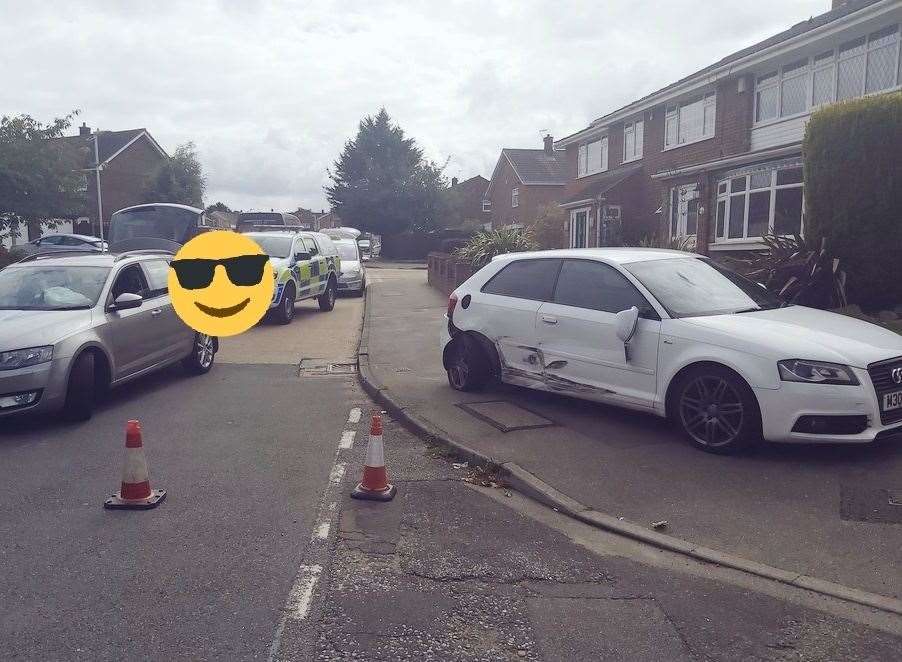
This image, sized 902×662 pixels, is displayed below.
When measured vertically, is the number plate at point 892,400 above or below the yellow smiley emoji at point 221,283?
below

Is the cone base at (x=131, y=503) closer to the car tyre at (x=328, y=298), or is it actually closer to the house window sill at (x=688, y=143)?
the car tyre at (x=328, y=298)

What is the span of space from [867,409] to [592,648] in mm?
3395

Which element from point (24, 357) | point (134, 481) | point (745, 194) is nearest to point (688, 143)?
point (745, 194)

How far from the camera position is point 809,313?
713 centimetres

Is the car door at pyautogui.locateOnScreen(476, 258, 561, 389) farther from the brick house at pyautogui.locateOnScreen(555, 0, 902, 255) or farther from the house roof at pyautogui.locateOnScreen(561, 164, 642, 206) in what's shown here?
the house roof at pyautogui.locateOnScreen(561, 164, 642, 206)

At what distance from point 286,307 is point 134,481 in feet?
36.0

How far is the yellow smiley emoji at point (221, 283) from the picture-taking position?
5281 mm

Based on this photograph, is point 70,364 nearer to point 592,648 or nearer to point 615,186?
point 592,648

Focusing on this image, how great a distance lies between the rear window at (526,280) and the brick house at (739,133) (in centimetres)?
966

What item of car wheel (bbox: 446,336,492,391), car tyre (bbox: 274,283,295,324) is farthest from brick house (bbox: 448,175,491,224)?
car wheel (bbox: 446,336,492,391)

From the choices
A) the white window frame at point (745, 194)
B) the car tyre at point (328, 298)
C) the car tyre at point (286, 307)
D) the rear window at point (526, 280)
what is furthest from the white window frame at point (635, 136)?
the rear window at point (526, 280)

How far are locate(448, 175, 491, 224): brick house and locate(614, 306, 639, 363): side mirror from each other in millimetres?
52509

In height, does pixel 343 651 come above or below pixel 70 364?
below

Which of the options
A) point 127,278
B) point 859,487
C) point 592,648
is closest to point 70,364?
point 127,278
